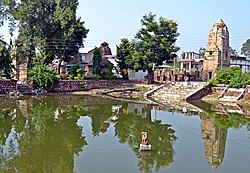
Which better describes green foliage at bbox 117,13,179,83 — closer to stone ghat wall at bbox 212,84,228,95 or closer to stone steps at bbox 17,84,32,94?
stone ghat wall at bbox 212,84,228,95

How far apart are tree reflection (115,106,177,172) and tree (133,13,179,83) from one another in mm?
15938

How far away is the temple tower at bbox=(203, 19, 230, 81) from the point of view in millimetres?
39531

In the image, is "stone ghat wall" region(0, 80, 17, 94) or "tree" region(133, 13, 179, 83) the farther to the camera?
"tree" region(133, 13, 179, 83)

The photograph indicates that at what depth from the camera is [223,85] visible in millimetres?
28375

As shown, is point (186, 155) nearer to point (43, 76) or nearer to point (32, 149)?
point (32, 149)

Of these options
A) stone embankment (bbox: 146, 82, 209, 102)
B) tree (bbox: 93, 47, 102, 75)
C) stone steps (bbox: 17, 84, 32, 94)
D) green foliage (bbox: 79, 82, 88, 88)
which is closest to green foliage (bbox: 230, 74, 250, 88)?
stone embankment (bbox: 146, 82, 209, 102)

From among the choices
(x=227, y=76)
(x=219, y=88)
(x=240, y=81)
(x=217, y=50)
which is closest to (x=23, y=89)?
(x=219, y=88)

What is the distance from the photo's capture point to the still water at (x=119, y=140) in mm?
9008

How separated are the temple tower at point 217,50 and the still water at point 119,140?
69.2ft

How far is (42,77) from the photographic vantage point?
29.1m

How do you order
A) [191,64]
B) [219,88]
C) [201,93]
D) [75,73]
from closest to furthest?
[201,93], [219,88], [75,73], [191,64]

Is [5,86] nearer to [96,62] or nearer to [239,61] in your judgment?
[96,62]

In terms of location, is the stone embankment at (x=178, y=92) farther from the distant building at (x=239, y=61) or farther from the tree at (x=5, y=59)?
the distant building at (x=239, y=61)

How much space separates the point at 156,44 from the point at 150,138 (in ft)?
75.2
